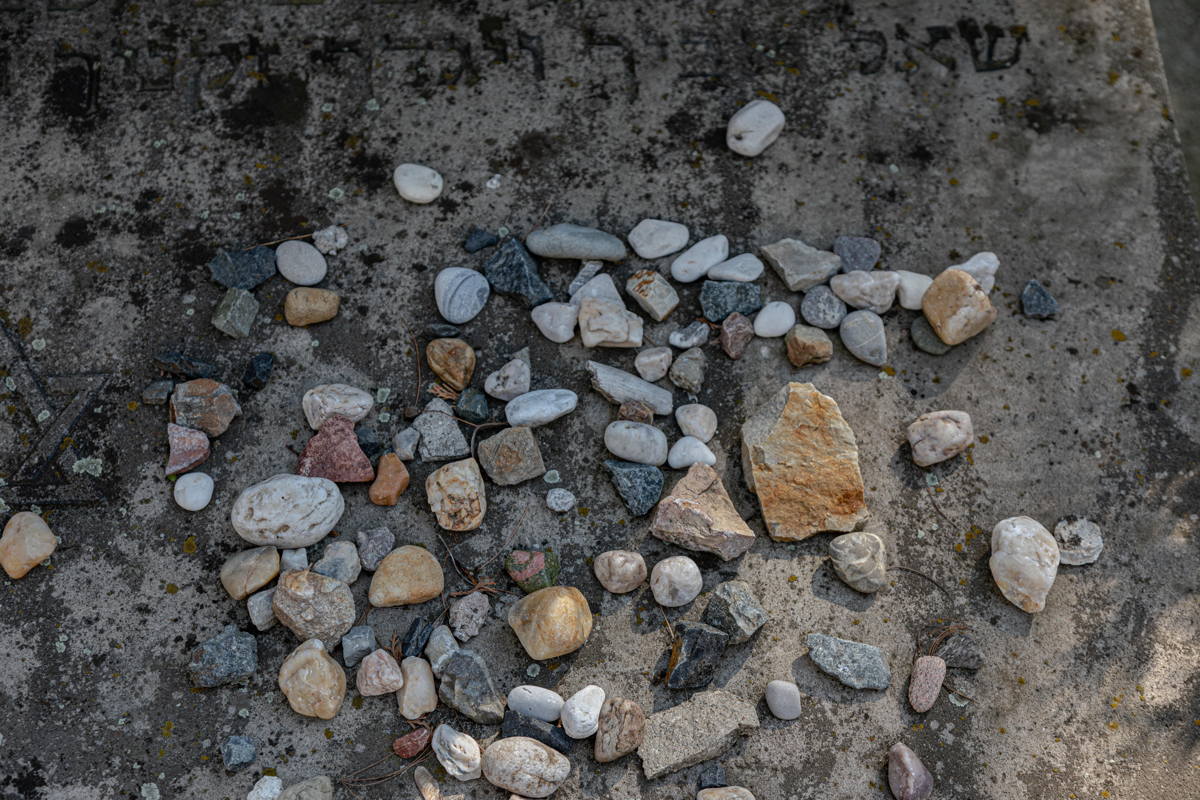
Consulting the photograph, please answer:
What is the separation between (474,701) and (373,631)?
28 cm

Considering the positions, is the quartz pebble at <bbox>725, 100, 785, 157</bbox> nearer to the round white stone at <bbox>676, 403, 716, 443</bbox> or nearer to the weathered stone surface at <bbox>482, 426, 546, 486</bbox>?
the round white stone at <bbox>676, 403, 716, 443</bbox>

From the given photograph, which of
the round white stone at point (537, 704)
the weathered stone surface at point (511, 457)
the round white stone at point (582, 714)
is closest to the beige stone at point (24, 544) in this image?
the weathered stone surface at point (511, 457)

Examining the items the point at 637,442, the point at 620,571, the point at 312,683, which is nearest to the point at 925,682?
the point at 620,571

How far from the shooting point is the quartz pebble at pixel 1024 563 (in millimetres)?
2027

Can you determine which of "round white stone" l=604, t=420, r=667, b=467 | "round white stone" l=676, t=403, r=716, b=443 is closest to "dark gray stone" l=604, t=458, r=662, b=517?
"round white stone" l=604, t=420, r=667, b=467

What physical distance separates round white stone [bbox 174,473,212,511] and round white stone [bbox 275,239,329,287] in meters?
0.55

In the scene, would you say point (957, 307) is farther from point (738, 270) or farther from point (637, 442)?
point (637, 442)

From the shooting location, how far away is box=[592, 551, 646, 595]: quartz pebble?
1988mm

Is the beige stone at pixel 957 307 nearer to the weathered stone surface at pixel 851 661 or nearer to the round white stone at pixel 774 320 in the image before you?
the round white stone at pixel 774 320

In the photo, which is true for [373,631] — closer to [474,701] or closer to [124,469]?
[474,701]

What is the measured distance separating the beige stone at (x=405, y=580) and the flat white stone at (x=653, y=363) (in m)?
0.67

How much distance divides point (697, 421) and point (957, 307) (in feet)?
2.33

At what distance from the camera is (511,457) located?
6.84 feet

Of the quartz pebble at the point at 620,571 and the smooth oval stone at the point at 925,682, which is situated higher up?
the quartz pebble at the point at 620,571
